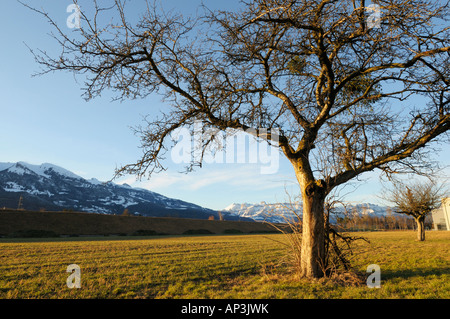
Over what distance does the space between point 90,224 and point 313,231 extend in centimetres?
4373

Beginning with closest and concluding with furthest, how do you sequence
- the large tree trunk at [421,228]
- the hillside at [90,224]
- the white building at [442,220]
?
the large tree trunk at [421,228] → the hillside at [90,224] → the white building at [442,220]

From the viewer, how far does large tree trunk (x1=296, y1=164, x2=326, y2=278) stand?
6254 millimetres

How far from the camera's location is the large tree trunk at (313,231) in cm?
625

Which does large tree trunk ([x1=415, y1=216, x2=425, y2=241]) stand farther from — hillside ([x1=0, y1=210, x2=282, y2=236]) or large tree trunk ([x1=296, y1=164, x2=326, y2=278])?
hillside ([x1=0, y1=210, x2=282, y2=236])

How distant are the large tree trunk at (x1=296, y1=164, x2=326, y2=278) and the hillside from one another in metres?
37.7

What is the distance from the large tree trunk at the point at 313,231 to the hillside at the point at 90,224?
3768cm

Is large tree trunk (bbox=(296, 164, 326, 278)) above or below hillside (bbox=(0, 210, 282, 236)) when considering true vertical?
above

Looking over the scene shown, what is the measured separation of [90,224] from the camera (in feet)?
137

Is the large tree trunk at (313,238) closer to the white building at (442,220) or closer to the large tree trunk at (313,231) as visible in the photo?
the large tree trunk at (313,231)

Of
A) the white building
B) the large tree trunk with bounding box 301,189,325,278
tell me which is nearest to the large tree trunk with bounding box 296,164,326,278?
the large tree trunk with bounding box 301,189,325,278

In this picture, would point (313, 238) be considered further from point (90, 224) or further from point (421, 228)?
point (90, 224)

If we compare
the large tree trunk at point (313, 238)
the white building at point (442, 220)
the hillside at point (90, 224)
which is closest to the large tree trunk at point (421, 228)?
the large tree trunk at point (313, 238)

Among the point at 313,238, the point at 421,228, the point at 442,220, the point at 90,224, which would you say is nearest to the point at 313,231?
the point at 313,238
